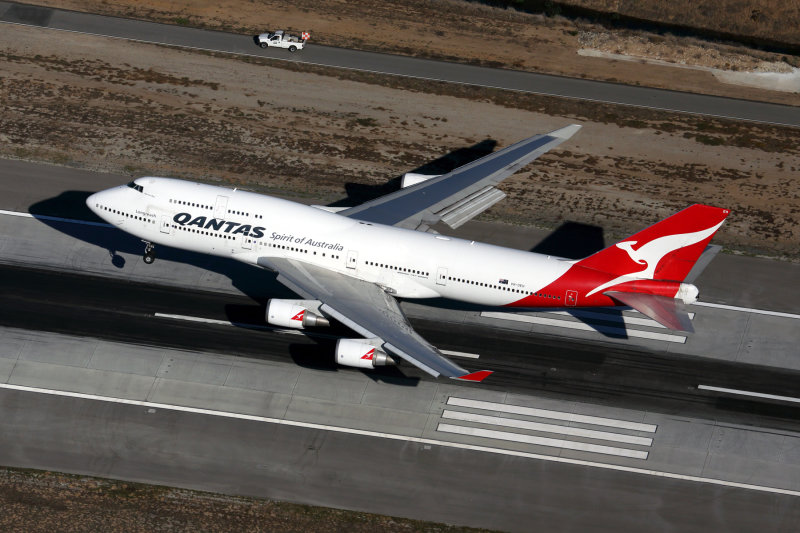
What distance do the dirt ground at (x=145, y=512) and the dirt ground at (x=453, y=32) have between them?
45.6 meters

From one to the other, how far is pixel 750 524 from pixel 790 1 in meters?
65.4

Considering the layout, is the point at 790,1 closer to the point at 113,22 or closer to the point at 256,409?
the point at 113,22

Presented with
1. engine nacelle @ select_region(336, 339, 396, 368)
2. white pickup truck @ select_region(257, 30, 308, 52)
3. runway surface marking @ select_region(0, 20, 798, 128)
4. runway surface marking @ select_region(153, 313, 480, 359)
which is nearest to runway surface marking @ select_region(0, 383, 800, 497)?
engine nacelle @ select_region(336, 339, 396, 368)

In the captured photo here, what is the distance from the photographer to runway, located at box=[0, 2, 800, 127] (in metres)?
68.8

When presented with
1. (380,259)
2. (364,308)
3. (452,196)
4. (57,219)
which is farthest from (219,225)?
(452,196)

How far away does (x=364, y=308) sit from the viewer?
143 feet

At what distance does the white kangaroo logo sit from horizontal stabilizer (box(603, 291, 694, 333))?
91 centimetres

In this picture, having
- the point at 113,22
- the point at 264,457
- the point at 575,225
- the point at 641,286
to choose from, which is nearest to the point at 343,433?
the point at 264,457

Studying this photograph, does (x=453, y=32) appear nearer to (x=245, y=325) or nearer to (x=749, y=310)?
(x=749, y=310)

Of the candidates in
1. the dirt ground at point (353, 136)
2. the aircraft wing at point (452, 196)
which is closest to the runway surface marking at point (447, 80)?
the dirt ground at point (353, 136)

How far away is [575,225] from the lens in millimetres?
56219

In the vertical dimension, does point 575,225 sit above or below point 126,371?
above

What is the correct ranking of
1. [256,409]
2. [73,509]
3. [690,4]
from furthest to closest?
[690,4], [256,409], [73,509]

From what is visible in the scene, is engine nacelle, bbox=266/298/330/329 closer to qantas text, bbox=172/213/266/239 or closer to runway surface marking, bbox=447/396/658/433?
qantas text, bbox=172/213/266/239
